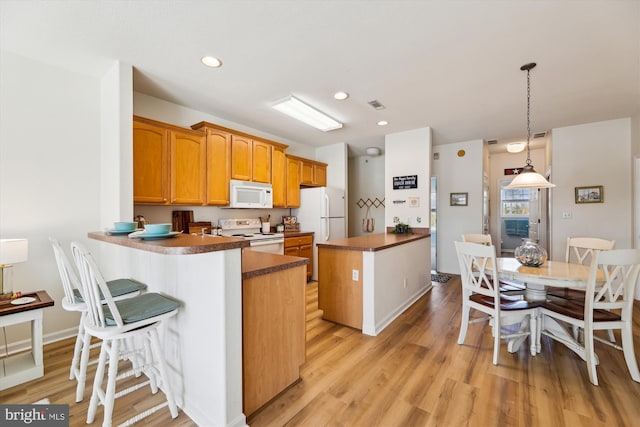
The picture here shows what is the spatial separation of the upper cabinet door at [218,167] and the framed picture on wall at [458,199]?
4.22 m

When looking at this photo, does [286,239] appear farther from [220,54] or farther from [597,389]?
[597,389]

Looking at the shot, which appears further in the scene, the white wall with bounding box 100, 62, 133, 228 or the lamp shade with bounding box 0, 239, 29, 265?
the white wall with bounding box 100, 62, 133, 228

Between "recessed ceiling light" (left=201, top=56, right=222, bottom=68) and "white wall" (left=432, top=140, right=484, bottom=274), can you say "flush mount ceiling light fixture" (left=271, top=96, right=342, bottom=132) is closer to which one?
"recessed ceiling light" (left=201, top=56, right=222, bottom=68)

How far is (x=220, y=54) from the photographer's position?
2254 mm

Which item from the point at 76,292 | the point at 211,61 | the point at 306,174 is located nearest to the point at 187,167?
the point at 211,61

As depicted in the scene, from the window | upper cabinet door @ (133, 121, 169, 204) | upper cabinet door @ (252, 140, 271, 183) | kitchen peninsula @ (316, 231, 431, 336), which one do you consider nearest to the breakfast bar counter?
upper cabinet door @ (133, 121, 169, 204)

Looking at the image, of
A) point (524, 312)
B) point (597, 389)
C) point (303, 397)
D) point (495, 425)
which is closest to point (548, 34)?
point (524, 312)

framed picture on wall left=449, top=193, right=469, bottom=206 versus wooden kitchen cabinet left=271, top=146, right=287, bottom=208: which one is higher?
wooden kitchen cabinet left=271, top=146, right=287, bottom=208

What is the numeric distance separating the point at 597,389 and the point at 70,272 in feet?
11.5

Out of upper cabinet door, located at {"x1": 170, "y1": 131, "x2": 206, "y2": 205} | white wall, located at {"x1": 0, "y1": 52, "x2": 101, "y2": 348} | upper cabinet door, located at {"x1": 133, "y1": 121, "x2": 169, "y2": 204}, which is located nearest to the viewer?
white wall, located at {"x1": 0, "y1": 52, "x2": 101, "y2": 348}

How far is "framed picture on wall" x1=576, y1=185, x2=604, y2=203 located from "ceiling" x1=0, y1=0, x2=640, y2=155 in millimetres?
1209

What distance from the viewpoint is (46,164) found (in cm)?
241

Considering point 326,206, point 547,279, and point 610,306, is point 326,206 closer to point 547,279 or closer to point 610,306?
point 547,279

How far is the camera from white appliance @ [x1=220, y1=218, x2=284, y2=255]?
392 centimetres
